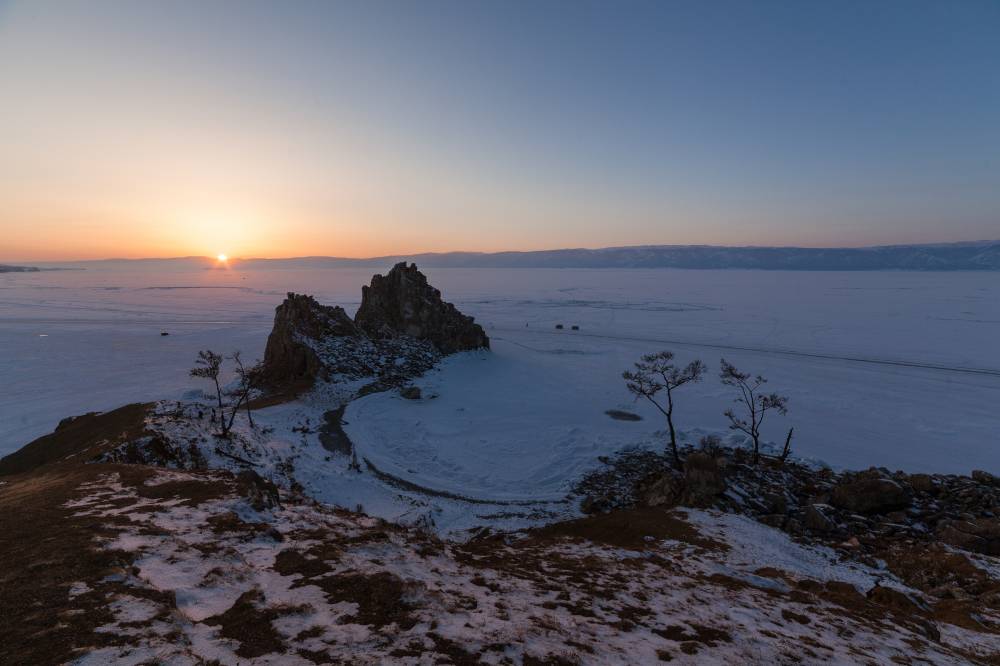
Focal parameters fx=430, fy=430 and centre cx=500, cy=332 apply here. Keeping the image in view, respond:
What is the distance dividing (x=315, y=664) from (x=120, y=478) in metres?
15.5

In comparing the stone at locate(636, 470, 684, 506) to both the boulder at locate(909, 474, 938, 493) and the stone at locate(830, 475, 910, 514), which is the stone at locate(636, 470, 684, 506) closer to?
the stone at locate(830, 475, 910, 514)

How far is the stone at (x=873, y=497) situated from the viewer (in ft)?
77.9

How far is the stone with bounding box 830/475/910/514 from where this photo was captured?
2375 cm

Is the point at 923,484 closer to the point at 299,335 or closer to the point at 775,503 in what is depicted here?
the point at 775,503

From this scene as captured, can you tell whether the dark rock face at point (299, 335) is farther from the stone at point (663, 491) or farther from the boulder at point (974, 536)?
the boulder at point (974, 536)

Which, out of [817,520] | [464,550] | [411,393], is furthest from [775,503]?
[411,393]

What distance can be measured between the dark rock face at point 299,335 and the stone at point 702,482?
3786 cm

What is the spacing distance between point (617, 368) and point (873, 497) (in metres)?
37.0

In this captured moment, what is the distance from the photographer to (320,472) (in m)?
27.5

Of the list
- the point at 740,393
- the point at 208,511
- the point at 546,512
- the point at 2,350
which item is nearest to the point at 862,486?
the point at 546,512

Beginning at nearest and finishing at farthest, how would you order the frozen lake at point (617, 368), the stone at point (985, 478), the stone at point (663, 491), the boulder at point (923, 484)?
the stone at point (663, 491) < the boulder at point (923, 484) < the stone at point (985, 478) < the frozen lake at point (617, 368)

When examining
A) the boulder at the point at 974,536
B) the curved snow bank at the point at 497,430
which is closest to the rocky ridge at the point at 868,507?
the boulder at the point at 974,536

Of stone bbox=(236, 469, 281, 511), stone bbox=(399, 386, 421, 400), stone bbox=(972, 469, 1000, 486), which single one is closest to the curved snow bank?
stone bbox=(399, 386, 421, 400)

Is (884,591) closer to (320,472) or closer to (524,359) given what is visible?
(320,472)
